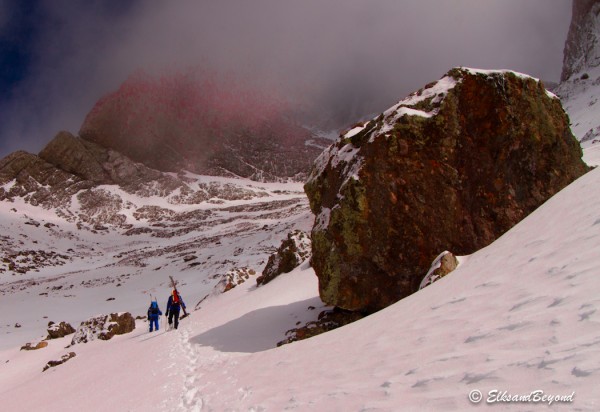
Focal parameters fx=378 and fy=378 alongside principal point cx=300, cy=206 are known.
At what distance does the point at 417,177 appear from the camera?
8859 mm

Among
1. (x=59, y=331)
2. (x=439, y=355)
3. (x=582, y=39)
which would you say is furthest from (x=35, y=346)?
(x=582, y=39)

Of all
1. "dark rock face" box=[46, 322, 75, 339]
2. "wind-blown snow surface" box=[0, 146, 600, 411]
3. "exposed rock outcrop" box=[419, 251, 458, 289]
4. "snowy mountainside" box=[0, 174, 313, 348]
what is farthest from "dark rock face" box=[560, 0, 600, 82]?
"dark rock face" box=[46, 322, 75, 339]

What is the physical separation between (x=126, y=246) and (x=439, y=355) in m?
67.3

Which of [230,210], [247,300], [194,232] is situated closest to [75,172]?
[230,210]

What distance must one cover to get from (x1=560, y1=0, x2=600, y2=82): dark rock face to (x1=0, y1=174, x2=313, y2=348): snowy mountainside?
38.2 m

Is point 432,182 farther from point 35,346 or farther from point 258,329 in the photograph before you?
point 35,346

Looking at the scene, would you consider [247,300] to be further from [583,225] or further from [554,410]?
[554,410]

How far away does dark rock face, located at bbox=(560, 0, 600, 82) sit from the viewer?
145 ft

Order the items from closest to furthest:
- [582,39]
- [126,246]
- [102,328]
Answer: [102,328] → [582,39] → [126,246]

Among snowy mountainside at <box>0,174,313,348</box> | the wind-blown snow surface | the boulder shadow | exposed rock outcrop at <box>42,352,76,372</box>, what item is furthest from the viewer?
snowy mountainside at <box>0,174,313,348</box>

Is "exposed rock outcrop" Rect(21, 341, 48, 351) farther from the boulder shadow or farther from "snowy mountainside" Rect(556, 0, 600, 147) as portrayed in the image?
"snowy mountainside" Rect(556, 0, 600, 147)

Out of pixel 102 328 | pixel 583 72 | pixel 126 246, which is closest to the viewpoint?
pixel 102 328

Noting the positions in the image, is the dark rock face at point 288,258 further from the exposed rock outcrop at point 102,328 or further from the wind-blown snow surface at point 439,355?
the wind-blown snow surface at point 439,355

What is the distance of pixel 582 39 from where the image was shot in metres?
48.2
